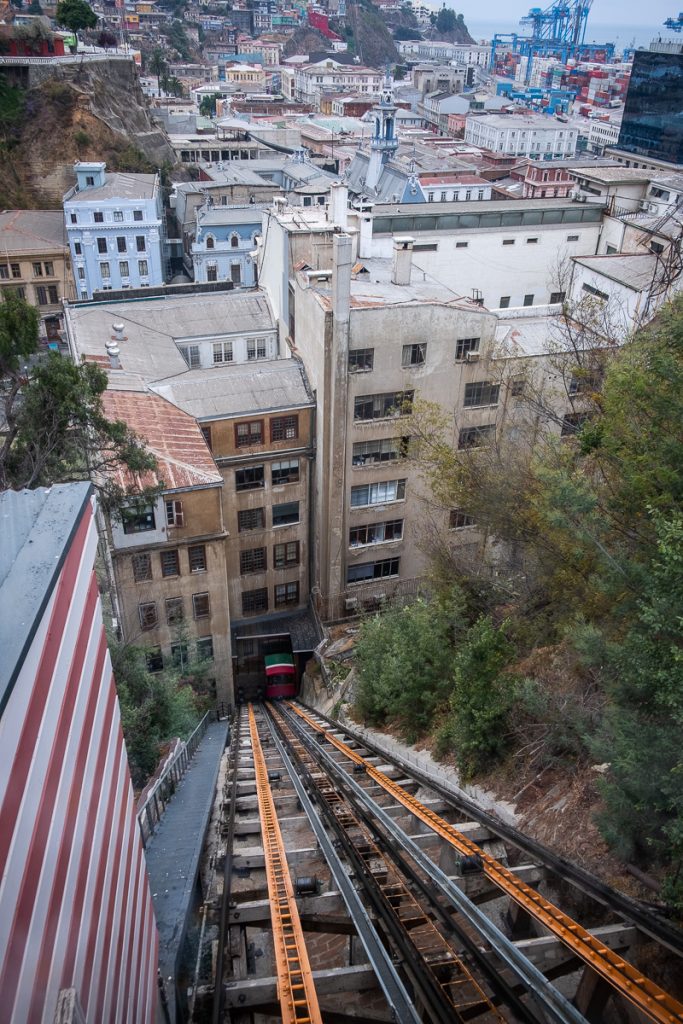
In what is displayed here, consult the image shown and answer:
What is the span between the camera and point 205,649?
29.4 metres

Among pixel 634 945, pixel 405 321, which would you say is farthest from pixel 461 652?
pixel 405 321

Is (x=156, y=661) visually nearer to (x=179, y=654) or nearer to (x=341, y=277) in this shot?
(x=179, y=654)

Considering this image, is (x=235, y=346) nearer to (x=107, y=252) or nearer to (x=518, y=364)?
(x=518, y=364)

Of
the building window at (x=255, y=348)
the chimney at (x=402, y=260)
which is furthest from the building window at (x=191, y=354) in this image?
the chimney at (x=402, y=260)

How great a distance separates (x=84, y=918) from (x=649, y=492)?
1049cm

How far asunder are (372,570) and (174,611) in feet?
35.3

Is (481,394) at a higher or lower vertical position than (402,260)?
lower

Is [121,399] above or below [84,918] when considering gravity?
below

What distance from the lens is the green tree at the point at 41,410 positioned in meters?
18.3

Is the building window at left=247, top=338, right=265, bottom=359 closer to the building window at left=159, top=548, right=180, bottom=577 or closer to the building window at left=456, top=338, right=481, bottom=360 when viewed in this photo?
the building window at left=456, top=338, right=481, bottom=360

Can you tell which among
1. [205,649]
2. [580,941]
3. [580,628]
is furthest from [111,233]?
[580,941]

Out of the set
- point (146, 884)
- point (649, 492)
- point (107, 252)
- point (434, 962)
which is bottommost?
point (107, 252)

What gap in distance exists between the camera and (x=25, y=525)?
15.8 feet

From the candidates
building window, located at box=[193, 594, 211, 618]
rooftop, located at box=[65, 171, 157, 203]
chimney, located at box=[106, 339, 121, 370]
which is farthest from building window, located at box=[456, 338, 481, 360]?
rooftop, located at box=[65, 171, 157, 203]
